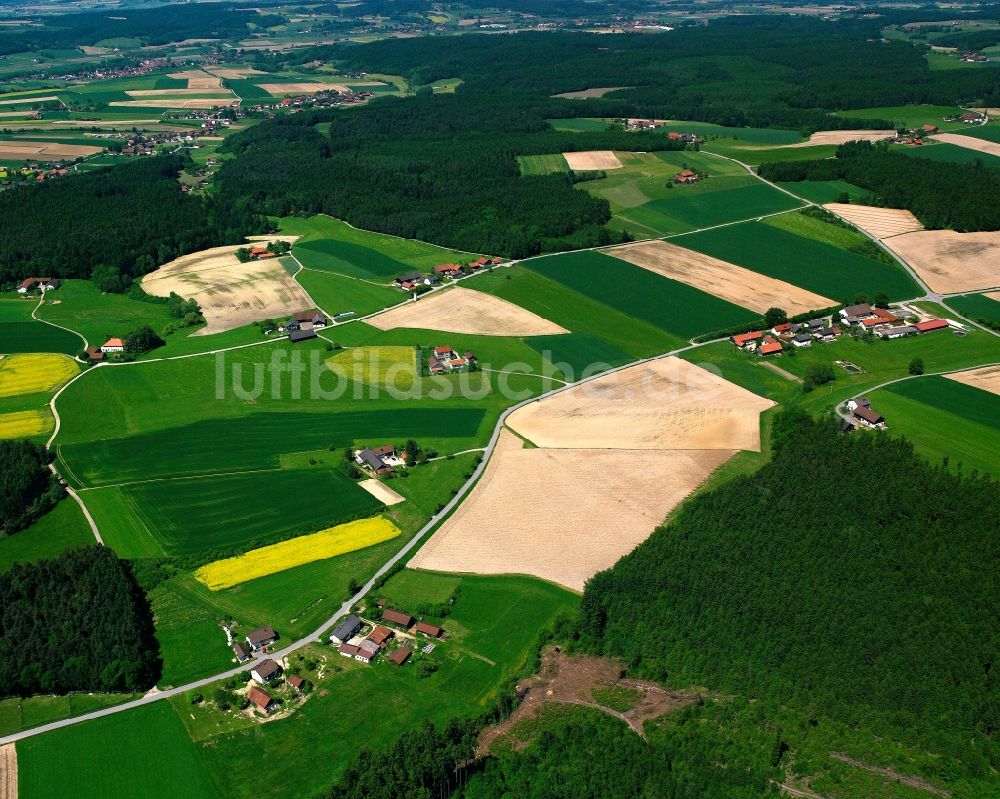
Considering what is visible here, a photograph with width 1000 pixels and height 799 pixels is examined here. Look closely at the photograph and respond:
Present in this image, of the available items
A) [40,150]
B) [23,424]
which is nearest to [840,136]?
[23,424]

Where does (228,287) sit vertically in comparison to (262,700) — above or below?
above

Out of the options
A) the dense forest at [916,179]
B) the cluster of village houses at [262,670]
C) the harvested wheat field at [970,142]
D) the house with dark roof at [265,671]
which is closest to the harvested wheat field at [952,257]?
the dense forest at [916,179]

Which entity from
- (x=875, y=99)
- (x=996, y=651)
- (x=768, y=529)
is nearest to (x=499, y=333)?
(x=768, y=529)

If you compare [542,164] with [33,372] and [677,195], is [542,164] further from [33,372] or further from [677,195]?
[33,372]

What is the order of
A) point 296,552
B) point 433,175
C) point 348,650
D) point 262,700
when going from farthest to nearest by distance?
point 433,175 → point 296,552 → point 348,650 → point 262,700

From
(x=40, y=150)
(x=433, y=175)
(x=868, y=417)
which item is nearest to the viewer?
(x=868, y=417)

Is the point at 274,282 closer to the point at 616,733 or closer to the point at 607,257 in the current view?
the point at 607,257
